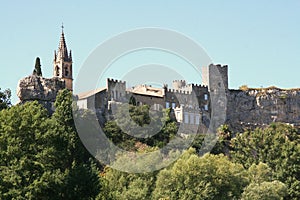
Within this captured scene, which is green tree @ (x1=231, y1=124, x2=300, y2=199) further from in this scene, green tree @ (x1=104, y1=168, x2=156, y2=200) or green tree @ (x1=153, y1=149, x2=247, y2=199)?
green tree @ (x1=104, y1=168, x2=156, y2=200)

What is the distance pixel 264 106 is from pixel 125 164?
3198cm

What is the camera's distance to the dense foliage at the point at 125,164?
145ft

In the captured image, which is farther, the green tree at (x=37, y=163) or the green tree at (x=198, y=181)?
the green tree at (x=198, y=181)

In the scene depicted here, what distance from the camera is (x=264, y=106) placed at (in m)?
83.6

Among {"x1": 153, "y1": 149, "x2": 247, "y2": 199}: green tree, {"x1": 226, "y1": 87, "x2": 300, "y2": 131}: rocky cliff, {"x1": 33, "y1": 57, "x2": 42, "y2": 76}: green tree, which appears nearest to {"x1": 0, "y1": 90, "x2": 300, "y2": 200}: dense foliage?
{"x1": 153, "y1": 149, "x2": 247, "y2": 199}: green tree

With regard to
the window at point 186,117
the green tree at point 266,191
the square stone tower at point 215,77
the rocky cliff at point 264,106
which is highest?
the square stone tower at point 215,77

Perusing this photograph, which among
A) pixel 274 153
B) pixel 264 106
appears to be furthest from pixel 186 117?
pixel 264 106

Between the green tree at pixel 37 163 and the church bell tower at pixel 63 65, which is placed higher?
the church bell tower at pixel 63 65

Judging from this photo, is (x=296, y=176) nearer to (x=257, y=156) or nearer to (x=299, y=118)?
(x=257, y=156)

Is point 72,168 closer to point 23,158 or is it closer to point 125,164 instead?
point 23,158

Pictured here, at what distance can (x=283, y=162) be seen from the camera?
64562 millimetres

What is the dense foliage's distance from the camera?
145ft

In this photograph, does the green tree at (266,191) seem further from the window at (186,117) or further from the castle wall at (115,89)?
the castle wall at (115,89)

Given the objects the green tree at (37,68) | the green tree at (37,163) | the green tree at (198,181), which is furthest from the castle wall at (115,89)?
the green tree at (37,163)
